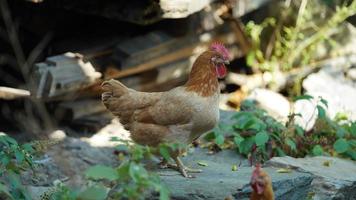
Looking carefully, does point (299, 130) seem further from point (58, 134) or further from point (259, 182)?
point (259, 182)

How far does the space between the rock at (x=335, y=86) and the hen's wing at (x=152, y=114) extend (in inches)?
94.5

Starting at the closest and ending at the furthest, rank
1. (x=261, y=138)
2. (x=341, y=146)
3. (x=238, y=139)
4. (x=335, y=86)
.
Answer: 1. (x=261, y=138)
2. (x=341, y=146)
3. (x=238, y=139)
4. (x=335, y=86)

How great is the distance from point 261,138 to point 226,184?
3.76ft

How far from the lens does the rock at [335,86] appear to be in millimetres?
7243

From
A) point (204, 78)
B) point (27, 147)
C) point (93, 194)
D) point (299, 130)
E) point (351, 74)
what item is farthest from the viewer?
point (351, 74)

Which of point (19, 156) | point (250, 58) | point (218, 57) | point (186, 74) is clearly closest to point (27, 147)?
point (19, 156)

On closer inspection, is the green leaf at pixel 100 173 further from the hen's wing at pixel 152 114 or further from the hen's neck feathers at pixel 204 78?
the hen's neck feathers at pixel 204 78

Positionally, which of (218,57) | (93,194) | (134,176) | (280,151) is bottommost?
(280,151)

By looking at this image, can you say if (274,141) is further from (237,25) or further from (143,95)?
(237,25)

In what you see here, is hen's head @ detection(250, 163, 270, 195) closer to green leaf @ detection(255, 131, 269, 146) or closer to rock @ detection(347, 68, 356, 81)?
green leaf @ detection(255, 131, 269, 146)

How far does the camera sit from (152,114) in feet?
15.4

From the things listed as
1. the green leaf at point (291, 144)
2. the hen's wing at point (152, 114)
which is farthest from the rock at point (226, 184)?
the green leaf at point (291, 144)

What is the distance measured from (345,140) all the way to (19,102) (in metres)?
3.05

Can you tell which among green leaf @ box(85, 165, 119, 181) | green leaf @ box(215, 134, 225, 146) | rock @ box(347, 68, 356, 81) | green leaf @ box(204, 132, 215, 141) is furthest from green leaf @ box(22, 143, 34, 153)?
rock @ box(347, 68, 356, 81)
